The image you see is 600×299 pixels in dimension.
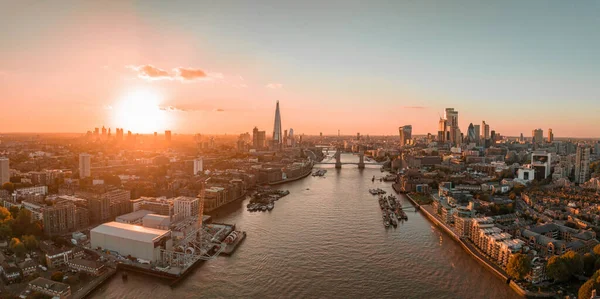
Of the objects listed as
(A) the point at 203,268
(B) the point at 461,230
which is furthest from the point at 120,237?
(B) the point at 461,230

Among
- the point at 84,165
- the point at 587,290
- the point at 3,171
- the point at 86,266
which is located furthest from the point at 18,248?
the point at 84,165

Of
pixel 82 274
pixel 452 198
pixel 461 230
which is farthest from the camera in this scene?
pixel 452 198

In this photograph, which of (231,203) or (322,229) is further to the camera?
(231,203)

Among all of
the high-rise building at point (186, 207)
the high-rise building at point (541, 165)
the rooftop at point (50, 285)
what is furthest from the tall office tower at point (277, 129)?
the rooftop at point (50, 285)

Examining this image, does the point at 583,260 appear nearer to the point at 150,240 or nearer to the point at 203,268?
the point at 203,268

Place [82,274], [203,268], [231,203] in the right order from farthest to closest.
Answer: [231,203], [203,268], [82,274]

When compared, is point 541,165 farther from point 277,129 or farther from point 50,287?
point 277,129
